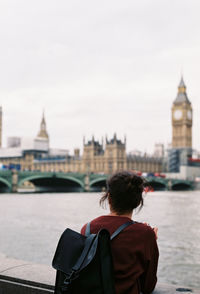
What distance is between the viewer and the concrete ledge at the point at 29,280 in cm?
308

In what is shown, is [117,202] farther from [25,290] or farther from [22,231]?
[22,231]

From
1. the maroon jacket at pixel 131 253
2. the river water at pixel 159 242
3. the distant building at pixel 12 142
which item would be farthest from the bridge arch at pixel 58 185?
the distant building at pixel 12 142

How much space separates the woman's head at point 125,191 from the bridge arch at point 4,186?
159ft

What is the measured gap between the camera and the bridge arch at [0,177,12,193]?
5009 centimetres

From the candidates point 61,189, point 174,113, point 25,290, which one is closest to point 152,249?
point 25,290

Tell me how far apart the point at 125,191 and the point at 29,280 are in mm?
1226

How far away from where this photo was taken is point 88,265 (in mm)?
2211

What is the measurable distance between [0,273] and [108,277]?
1.51m

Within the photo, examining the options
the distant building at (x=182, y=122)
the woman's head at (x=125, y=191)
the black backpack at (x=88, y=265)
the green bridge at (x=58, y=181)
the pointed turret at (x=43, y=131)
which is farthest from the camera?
the pointed turret at (x=43, y=131)

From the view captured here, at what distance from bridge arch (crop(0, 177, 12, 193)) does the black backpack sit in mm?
48616

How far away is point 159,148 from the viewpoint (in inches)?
6452

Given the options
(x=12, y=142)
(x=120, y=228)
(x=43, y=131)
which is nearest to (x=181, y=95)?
(x=43, y=131)

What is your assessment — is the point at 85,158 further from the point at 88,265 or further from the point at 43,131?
the point at 88,265

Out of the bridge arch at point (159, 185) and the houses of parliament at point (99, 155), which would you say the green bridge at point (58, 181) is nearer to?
the bridge arch at point (159, 185)
